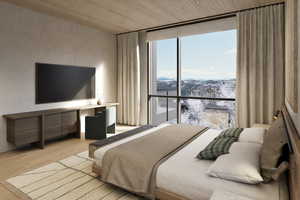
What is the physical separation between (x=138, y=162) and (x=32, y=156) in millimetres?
2424

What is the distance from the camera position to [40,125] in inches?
144

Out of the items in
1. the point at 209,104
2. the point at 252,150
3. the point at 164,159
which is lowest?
the point at 164,159

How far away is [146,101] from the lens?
18.1 ft

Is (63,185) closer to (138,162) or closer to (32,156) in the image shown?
(138,162)

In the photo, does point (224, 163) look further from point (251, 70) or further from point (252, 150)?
point (251, 70)

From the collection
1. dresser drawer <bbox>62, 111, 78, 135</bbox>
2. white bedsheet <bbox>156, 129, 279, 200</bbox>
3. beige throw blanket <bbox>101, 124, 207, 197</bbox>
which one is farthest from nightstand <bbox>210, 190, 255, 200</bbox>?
dresser drawer <bbox>62, 111, 78, 135</bbox>

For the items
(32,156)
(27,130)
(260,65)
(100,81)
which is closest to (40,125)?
(27,130)

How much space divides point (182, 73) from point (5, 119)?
157 inches

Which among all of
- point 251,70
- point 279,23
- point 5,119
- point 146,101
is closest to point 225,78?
point 251,70

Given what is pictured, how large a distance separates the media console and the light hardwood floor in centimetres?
20

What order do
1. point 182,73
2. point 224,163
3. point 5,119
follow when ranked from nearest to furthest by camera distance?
point 224,163 < point 5,119 < point 182,73

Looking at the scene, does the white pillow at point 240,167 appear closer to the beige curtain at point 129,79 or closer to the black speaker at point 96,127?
the black speaker at point 96,127

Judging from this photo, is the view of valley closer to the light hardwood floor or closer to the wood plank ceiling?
the wood plank ceiling

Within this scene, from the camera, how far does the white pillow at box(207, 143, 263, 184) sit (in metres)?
1.45
